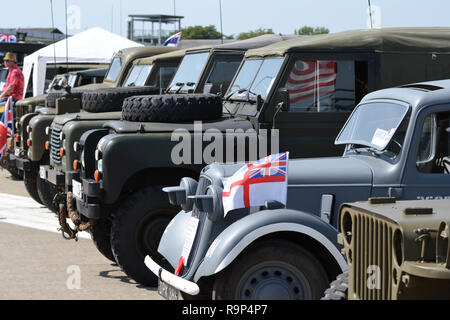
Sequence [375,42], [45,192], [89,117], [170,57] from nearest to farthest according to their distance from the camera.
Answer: [375,42], [89,117], [45,192], [170,57]

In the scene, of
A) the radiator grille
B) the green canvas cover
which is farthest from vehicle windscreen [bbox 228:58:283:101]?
the radiator grille

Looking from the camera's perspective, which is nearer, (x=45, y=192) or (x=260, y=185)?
(x=260, y=185)

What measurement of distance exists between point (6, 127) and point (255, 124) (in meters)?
6.66

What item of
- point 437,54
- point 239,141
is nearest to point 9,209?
point 239,141

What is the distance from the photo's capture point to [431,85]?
603cm

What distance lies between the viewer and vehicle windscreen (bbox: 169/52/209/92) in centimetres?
1058

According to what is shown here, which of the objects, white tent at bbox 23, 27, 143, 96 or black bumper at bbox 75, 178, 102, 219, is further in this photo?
white tent at bbox 23, 27, 143, 96

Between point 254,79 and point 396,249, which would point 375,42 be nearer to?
point 254,79

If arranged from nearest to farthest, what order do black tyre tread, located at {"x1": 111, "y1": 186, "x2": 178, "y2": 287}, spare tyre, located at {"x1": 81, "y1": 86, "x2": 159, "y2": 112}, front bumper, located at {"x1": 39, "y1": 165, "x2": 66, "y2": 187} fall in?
black tyre tread, located at {"x1": 111, "y1": 186, "x2": 178, "y2": 287} < front bumper, located at {"x1": 39, "y1": 165, "x2": 66, "y2": 187} < spare tyre, located at {"x1": 81, "y1": 86, "x2": 159, "y2": 112}

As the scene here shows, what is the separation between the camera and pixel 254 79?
8.49 metres

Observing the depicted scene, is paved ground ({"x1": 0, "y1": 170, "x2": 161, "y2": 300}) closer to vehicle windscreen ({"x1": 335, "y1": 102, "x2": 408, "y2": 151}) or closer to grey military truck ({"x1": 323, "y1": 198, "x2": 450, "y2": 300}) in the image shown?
vehicle windscreen ({"x1": 335, "y1": 102, "x2": 408, "y2": 151})

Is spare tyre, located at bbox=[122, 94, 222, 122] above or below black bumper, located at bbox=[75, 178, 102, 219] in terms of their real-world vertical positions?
above

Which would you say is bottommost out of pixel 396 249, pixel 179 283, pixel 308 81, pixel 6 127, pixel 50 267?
pixel 50 267

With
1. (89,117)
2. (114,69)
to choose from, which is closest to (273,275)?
(89,117)
